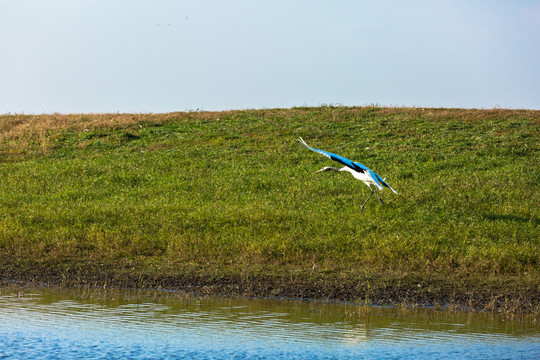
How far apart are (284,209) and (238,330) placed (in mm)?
10334

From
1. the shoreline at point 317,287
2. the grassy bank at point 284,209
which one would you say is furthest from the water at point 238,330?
the grassy bank at point 284,209

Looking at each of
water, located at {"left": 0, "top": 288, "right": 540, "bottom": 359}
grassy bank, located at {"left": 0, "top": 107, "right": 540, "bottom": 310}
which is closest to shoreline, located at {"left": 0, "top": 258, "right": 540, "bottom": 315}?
grassy bank, located at {"left": 0, "top": 107, "right": 540, "bottom": 310}

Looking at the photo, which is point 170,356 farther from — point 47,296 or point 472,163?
point 472,163

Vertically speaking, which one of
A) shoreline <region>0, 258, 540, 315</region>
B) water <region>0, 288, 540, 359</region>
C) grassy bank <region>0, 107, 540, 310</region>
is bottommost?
water <region>0, 288, 540, 359</region>

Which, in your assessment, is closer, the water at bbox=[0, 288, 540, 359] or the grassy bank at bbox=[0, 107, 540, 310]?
the water at bbox=[0, 288, 540, 359]

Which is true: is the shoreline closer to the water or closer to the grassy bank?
the grassy bank

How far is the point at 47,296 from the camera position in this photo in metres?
11.8

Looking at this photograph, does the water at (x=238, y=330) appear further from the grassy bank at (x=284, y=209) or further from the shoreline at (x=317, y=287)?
the grassy bank at (x=284, y=209)

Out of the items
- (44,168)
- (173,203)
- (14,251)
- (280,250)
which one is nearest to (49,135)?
(44,168)

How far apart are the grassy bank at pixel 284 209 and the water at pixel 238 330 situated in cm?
134

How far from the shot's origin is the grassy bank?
1354 cm

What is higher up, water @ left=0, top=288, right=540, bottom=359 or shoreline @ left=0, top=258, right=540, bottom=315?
shoreline @ left=0, top=258, right=540, bottom=315

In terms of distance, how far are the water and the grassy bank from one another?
1.34m

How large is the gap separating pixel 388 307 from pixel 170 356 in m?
4.73
